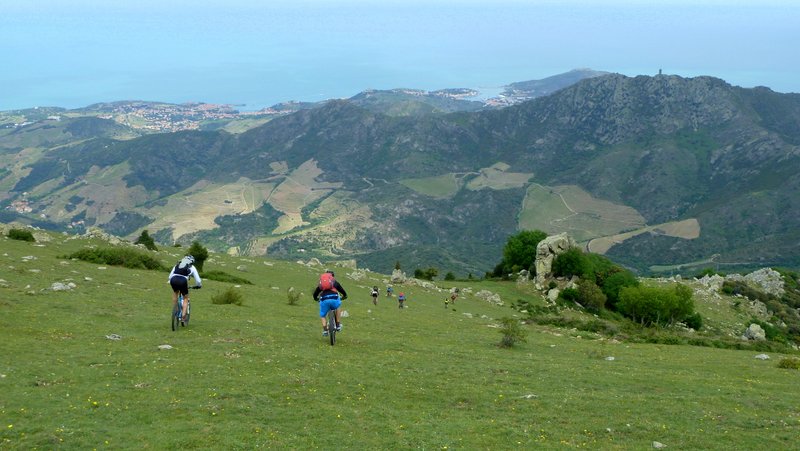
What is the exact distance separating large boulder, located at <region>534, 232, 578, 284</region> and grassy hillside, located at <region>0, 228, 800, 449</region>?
38396 millimetres

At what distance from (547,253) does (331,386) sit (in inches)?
2157

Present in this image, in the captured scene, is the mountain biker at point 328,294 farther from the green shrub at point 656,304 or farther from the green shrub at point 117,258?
the green shrub at point 656,304

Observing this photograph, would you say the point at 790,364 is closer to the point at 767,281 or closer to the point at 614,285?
the point at 614,285

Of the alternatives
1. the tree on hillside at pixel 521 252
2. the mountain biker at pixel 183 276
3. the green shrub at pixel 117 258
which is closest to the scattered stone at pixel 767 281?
the tree on hillside at pixel 521 252

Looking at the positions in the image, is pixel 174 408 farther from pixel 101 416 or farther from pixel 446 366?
pixel 446 366

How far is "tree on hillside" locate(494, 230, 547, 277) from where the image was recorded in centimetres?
7500

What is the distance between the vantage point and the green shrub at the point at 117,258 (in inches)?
1494

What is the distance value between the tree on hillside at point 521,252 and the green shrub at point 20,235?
51.9 m

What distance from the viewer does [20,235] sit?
44.3 metres

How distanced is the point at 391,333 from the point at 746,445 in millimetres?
16073

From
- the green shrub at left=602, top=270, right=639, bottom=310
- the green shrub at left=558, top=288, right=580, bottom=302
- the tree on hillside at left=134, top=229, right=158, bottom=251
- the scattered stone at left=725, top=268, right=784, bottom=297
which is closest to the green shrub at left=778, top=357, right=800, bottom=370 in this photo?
the green shrub at left=558, top=288, right=580, bottom=302

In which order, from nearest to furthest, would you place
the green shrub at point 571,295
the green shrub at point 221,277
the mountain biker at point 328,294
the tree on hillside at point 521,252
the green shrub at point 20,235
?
the mountain biker at point 328,294, the green shrub at point 221,277, the green shrub at point 20,235, the green shrub at point 571,295, the tree on hillside at point 521,252

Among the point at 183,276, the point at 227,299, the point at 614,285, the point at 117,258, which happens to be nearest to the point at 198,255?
the point at 117,258

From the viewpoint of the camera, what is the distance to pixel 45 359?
16469mm
